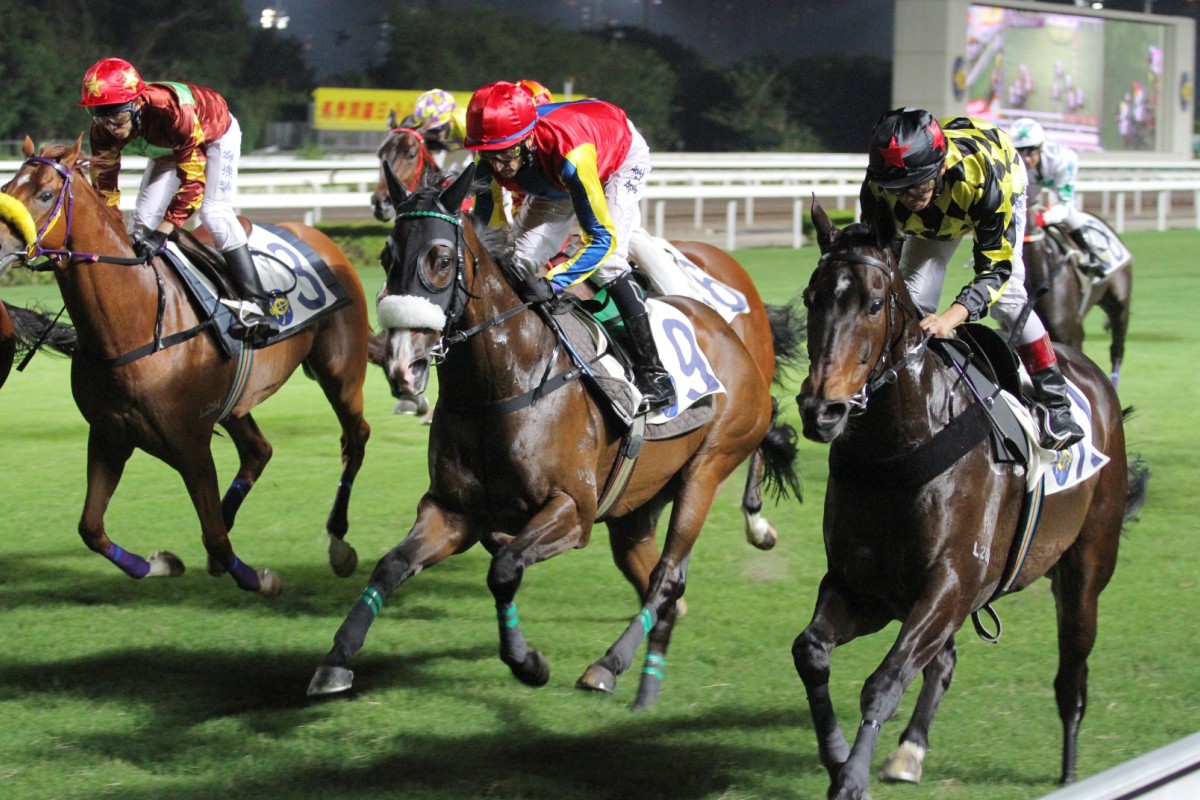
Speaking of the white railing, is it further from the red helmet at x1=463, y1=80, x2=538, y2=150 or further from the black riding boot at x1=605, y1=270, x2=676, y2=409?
the red helmet at x1=463, y1=80, x2=538, y2=150

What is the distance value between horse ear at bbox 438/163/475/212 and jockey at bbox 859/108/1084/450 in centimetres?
95

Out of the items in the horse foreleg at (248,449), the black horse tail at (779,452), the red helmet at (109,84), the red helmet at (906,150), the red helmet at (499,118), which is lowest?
the horse foreleg at (248,449)

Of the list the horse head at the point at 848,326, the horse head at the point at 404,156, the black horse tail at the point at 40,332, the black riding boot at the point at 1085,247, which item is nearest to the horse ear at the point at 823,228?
the horse head at the point at 848,326

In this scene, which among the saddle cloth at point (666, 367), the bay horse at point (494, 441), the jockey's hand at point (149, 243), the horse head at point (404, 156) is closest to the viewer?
the bay horse at point (494, 441)

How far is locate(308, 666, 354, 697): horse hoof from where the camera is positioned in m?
3.42

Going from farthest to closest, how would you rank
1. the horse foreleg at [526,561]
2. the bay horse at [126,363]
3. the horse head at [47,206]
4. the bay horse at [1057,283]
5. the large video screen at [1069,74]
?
the large video screen at [1069,74], the bay horse at [1057,283], the bay horse at [126,363], the horse head at [47,206], the horse foreleg at [526,561]

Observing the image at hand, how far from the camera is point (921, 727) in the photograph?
3.59 metres

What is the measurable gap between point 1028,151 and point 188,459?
→ 195 inches

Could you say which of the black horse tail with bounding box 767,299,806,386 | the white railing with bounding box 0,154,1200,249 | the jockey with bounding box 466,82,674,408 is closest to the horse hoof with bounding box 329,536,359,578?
the jockey with bounding box 466,82,674,408

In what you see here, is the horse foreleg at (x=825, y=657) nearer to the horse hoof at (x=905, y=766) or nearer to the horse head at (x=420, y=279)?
the horse hoof at (x=905, y=766)

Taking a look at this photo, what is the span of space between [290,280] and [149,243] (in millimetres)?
918

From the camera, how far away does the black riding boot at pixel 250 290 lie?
5379mm

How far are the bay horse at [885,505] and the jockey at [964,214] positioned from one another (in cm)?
15

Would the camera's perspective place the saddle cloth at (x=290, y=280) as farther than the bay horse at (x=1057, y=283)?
No
